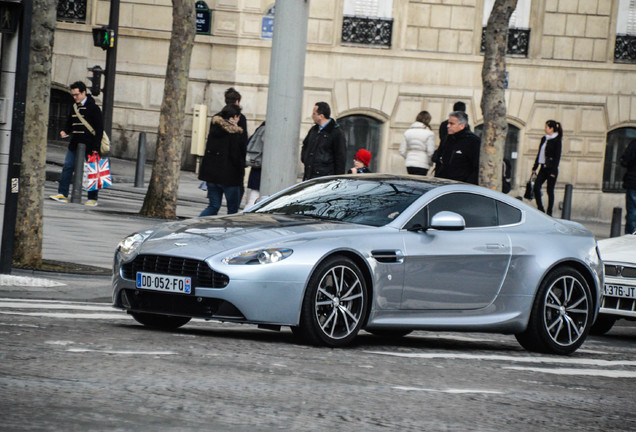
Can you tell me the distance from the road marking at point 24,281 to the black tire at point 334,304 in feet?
12.3

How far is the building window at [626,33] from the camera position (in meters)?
32.7

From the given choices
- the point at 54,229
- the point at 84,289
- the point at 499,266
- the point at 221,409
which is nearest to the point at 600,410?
the point at 221,409

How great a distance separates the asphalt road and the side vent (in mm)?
635

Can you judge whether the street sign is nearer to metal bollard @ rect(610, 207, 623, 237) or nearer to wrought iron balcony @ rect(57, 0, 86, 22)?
wrought iron balcony @ rect(57, 0, 86, 22)

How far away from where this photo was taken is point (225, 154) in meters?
18.1

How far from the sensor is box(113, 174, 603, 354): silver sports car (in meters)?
9.07

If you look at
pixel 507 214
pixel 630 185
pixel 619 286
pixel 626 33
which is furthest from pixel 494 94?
→ pixel 626 33

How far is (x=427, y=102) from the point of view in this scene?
103 feet

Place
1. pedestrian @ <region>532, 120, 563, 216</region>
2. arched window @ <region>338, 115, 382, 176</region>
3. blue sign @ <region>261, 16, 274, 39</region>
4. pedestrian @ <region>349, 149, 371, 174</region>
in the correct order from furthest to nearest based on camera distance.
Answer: arched window @ <region>338, 115, 382, 176</region> → blue sign @ <region>261, 16, 274, 39</region> → pedestrian @ <region>532, 120, 563, 216</region> → pedestrian @ <region>349, 149, 371, 174</region>

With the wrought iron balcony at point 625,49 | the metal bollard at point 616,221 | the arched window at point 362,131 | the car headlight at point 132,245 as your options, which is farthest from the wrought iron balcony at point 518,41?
the car headlight at point 132,245

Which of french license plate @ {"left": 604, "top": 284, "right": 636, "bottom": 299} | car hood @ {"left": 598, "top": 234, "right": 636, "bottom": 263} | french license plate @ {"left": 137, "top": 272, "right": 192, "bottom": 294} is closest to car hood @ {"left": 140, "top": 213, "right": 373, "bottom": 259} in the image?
french license plate @ {"left": 137, "top": 272, "right": 192, "bottom": 294}

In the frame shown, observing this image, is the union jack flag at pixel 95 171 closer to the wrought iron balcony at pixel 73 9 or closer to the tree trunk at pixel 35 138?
the tree trunk at pixel 35 138

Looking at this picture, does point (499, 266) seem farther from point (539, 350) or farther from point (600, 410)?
point (600, 410)

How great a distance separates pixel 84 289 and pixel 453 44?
66.8ft
